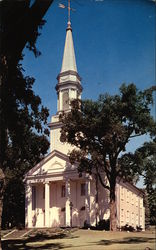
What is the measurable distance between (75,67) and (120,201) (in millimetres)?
20165

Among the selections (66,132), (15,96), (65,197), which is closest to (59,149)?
(65,197)

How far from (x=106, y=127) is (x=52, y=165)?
8105 mm

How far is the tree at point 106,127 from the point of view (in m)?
17.6

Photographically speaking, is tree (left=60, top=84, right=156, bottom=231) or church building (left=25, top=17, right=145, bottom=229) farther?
church building (left=25, top=17, right=145, bottom=229)

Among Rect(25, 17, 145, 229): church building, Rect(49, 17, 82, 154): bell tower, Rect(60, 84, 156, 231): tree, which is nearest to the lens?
Rect(49, 17, 82, 154): bell tower

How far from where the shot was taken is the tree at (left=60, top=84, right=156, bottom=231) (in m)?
17.6

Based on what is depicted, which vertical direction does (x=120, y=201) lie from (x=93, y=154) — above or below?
below

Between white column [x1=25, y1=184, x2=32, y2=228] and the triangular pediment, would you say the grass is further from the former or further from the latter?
white column [x1=25, y1=184, x2=32, y2=228]

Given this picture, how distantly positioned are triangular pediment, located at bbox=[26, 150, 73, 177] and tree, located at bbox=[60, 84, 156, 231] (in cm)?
434

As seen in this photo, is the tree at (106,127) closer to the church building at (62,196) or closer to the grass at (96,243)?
the church building at (62,196)

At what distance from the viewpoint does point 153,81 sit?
18.5 ft

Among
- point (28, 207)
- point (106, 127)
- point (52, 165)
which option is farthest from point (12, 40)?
point (28, 207)

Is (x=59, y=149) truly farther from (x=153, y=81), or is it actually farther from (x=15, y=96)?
(x=153, y=81)

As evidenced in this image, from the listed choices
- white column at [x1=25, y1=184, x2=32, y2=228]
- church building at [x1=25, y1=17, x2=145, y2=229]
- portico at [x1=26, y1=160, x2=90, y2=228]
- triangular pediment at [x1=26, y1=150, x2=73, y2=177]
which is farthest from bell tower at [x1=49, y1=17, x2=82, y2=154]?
white column at [x1=25, y1=184, x2=32, y2=228]
